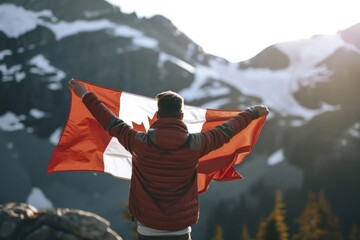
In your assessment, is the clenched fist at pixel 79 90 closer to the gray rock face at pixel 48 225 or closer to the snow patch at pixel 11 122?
the gray rock face at pixel 48 225

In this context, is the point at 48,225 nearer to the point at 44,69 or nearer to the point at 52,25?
the point at 44,69

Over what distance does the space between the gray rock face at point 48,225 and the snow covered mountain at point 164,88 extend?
72.3 meters

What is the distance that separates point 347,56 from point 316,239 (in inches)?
2977

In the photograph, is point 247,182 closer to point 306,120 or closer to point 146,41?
point 306,120

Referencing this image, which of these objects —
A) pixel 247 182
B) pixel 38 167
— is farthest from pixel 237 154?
pixel 38 167

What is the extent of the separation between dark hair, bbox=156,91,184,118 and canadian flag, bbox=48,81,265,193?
186 centimetres

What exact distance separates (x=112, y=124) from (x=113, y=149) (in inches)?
68.5

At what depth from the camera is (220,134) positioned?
12.1 feet

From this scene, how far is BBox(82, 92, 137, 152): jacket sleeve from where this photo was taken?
3.56 m

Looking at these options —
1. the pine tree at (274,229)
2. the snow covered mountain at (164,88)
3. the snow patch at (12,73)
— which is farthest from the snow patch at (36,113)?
the pine tree at (274,229)

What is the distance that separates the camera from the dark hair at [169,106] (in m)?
3.49

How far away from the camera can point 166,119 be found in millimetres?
3465

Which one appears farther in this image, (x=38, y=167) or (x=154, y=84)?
(x=154, y=84)

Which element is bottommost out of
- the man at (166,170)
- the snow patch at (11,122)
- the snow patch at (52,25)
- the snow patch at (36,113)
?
the snow patch at (11,122)
